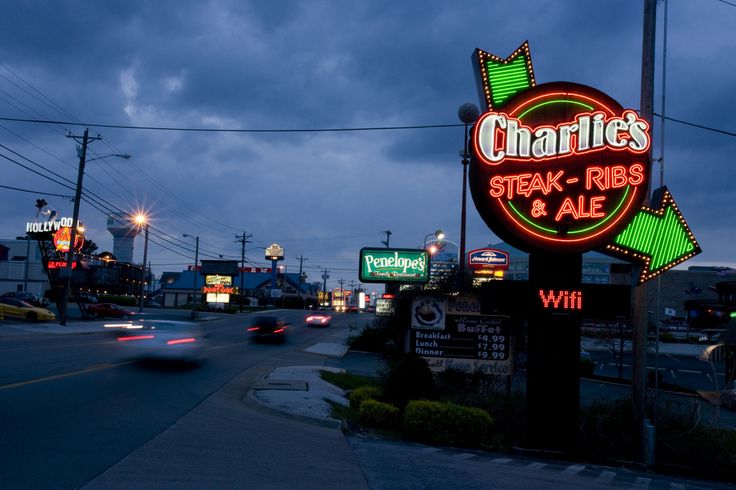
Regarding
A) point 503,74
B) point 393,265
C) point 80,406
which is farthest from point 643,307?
point 393,265

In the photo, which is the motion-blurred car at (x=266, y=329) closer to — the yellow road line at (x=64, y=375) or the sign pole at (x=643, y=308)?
the yellow road line at (x=64, y=375)

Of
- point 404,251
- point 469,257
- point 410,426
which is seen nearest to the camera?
point 410,426

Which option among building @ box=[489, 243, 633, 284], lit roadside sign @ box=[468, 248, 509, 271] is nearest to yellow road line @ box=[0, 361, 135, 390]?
building @ box=[489, 243, 633, 284]

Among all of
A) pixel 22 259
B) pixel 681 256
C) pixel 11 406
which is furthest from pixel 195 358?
pixel 22 259

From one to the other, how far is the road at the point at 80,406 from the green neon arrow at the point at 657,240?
9.12 m

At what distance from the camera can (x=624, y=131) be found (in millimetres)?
12586

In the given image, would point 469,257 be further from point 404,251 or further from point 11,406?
point 11,406

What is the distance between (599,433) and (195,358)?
39.0 feet

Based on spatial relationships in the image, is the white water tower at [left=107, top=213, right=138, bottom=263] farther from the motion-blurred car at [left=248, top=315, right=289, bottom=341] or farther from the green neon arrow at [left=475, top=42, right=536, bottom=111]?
the green neon arrow at [left=475, top=42, right=536, bottom=111]

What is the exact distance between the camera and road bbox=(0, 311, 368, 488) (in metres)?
7.59

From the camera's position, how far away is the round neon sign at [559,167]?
1260cm

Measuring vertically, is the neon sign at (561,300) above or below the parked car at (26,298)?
above

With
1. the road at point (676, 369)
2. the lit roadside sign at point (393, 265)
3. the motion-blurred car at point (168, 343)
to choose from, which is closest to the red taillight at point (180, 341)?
the motion-blurred car at point (168, 343)

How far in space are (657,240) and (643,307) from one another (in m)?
1.41
